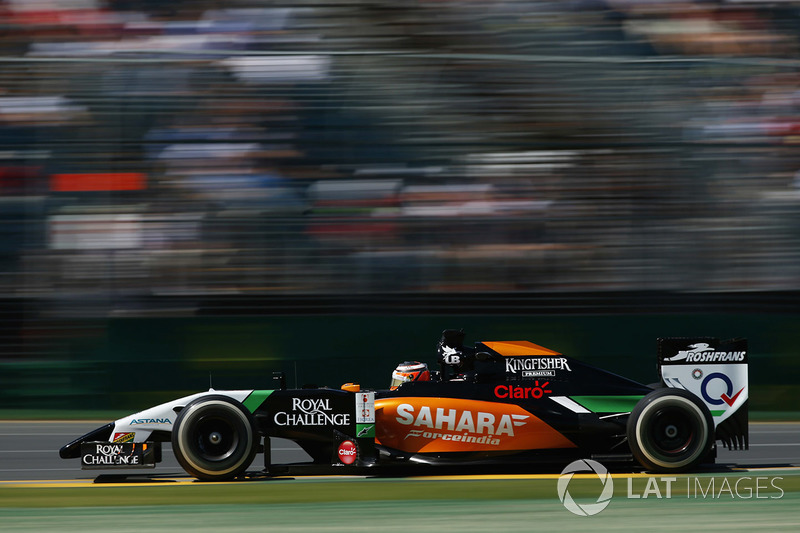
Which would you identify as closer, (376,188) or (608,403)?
(608,403)

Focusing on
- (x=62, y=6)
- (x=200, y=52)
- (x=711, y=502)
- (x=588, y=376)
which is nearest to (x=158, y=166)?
(x=200, y=52)

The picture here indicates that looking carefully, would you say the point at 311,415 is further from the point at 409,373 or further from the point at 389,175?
the point at 389,175

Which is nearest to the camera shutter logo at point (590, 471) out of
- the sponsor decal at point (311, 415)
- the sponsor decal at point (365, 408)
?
the sponsor decal at point (365, 408)

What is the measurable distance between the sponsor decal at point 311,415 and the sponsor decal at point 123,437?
40.2 inches

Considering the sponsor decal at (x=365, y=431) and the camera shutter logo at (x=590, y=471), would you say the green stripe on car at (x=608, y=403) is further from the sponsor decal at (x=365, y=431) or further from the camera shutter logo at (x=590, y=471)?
the sponsor decal at (x=365, y=431)

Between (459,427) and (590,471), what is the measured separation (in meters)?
1.03

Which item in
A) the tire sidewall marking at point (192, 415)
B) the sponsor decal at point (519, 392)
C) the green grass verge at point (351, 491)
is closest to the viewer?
the green grass verge at point (351, 491)

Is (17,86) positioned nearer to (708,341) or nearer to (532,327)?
(532,327)

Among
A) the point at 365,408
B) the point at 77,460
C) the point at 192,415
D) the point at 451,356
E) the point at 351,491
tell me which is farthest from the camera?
the point at 77,460

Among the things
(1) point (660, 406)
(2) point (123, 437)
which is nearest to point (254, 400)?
(2) point (123, 437)

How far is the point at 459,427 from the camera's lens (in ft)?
22.6

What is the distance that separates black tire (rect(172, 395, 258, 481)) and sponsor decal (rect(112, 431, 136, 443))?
1.14 feet

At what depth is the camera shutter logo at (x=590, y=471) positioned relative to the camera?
5789 millimetres

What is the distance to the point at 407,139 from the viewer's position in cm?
1269
